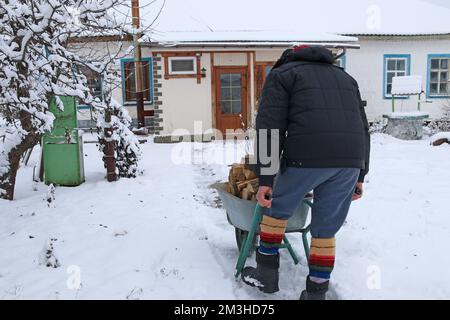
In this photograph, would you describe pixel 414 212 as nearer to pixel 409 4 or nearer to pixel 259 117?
pixel 259 117

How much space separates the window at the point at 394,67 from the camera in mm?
16547

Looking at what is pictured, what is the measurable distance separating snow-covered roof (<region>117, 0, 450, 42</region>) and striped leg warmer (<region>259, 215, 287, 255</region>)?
36.5 ft

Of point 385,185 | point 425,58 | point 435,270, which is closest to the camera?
point 435,270

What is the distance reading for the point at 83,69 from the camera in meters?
5.51

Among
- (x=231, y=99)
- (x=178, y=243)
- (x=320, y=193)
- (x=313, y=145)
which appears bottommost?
(x=178, y=243)

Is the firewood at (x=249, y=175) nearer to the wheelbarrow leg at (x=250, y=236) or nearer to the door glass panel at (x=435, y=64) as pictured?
the wheelbarrow leg at (x=250, y=236)

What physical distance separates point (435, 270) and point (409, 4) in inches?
745

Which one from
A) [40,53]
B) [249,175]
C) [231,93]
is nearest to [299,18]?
[231,93]

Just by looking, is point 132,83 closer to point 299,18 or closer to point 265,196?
point 299,18

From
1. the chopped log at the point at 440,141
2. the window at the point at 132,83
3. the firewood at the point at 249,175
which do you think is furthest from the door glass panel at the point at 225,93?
the firewood at the point at 249,175

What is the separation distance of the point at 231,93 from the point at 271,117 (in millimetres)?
10717

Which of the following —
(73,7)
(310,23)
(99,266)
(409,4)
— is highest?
(409,4)

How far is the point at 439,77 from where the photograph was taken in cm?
1703

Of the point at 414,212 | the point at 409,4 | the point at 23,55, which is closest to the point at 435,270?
the point at 414,212
